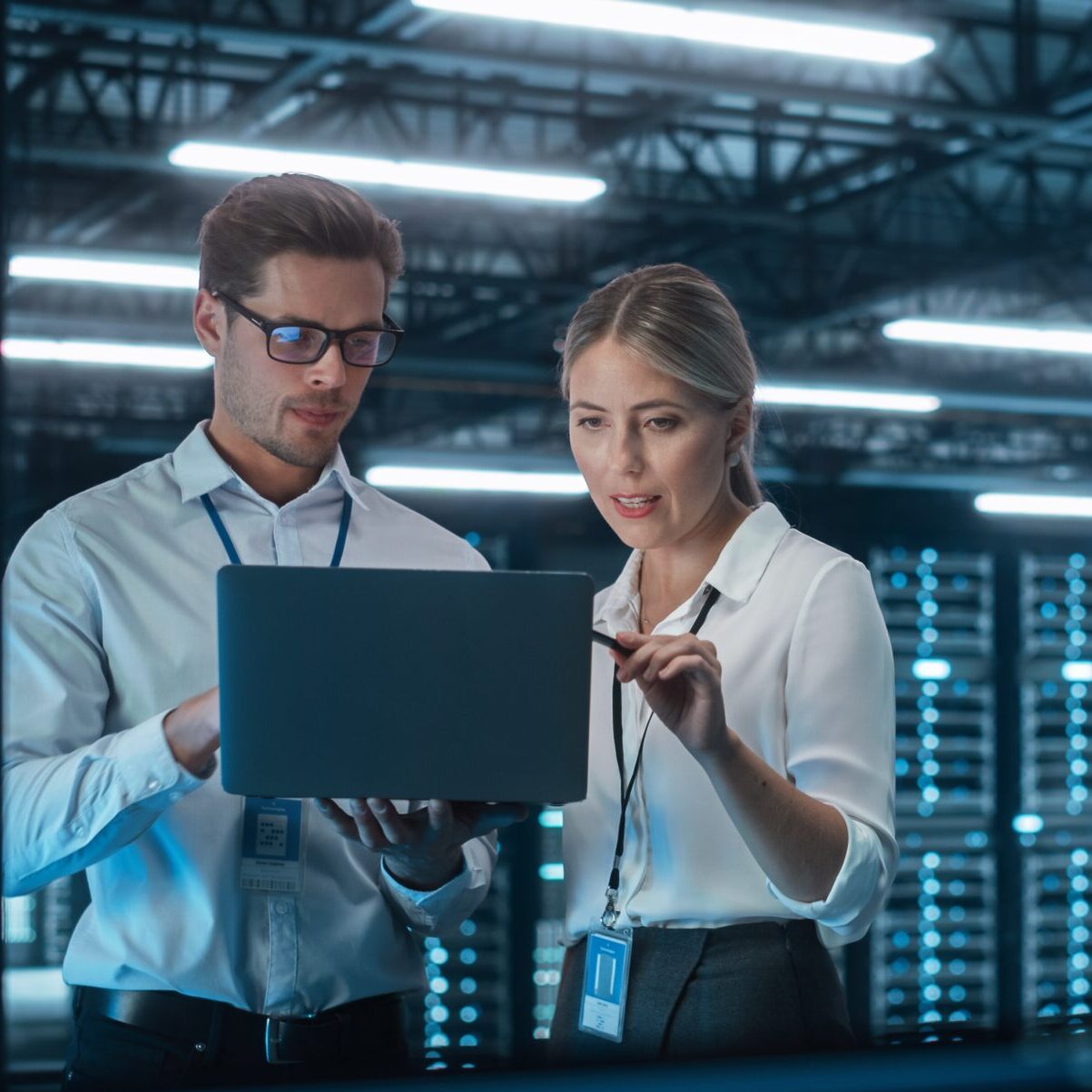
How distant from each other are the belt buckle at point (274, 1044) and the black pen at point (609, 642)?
1.91 ft

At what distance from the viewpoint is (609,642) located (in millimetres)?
1349

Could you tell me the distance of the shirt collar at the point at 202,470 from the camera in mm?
1741

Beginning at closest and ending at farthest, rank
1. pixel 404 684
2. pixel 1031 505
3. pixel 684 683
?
pixel 404 684
pixel 684 683
pixel 1031 505

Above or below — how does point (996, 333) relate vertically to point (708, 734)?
above

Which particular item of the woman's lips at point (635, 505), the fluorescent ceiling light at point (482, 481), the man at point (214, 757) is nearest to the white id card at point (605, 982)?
the man at point (214, 757)

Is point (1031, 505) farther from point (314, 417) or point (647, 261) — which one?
point (314, 417)

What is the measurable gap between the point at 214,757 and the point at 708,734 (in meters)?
0.49

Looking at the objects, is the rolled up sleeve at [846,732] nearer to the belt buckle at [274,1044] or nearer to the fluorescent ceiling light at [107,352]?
the belt buckle at [274,1044]

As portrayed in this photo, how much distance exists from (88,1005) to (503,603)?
0.74 metres

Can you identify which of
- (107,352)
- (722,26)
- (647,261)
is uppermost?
(647,261)

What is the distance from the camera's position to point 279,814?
5.35ft

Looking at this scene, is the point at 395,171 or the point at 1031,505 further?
the point at 1031,505

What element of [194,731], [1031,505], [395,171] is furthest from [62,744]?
[1031,505]

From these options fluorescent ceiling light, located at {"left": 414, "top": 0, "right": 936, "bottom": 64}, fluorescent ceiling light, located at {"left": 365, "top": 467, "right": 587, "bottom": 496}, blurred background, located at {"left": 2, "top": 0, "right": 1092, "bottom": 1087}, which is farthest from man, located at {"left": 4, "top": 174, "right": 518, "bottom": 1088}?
fluorescent ceiling light, located at {"left": 365, "top": 467, "right": 587, "bottom": 496}
